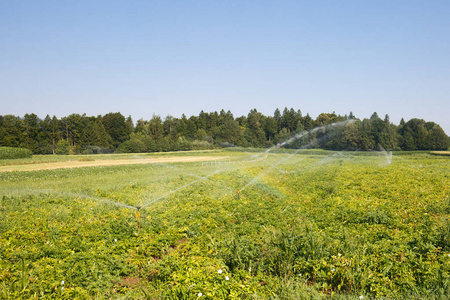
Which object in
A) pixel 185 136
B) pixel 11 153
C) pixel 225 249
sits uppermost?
pixel 185 136

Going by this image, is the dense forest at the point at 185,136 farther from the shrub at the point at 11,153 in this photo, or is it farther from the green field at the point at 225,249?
the green field at the point at 225,249

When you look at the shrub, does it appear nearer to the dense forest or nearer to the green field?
the dense forest

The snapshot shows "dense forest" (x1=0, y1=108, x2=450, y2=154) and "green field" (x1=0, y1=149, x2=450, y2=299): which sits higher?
"dense forest" (x1=0, y1=108, x2=450, y2=154)

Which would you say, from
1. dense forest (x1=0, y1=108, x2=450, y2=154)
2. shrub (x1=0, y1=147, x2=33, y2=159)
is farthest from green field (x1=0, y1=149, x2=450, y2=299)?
dense forest (x1=0, y1=108, x2=450, y2=154)

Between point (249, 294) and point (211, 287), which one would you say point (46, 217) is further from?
point (249, 294)

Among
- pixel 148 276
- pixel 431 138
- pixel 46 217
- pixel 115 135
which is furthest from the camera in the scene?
Answer: pixel 115 135

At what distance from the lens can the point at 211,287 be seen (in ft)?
17.5

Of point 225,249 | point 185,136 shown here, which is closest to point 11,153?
point 225,249

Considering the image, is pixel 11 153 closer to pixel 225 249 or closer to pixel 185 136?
pixel 225 249

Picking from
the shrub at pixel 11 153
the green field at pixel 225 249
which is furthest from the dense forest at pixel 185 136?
the green field at pixel 225 249

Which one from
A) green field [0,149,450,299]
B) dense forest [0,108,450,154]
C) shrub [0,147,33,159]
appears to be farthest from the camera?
dense forest [0,108,450,154]

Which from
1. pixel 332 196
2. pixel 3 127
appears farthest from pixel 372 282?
pixel 3 127

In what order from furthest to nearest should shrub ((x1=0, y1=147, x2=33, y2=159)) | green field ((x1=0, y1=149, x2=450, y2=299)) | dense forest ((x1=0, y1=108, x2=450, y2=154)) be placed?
dense forest ((x1=0, y1=108, x2=450, y2=154))
shrub ((x1=0, y1=147, x2=33, y2=159))
green field ((x1=0, y1=149, x2=450, y2=299))

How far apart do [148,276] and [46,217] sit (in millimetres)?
5986
